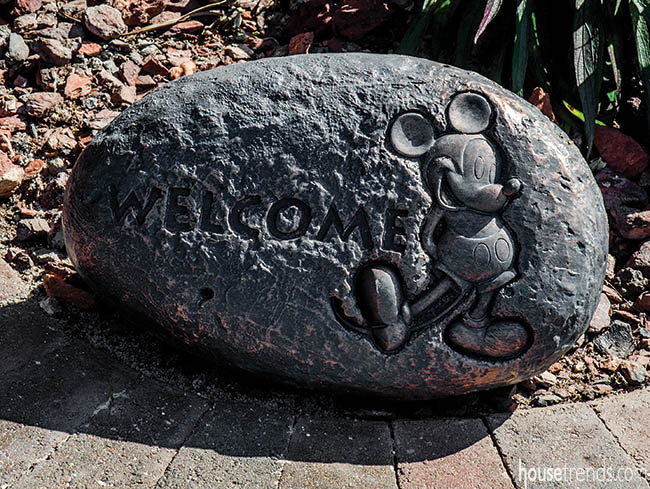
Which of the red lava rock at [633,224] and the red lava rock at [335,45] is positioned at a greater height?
the red lava rock at [335,45]

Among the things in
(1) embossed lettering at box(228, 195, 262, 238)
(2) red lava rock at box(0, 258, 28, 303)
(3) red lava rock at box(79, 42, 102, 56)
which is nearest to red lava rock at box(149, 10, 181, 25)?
(3) red lava rock at box(79, 42, 102, 56)

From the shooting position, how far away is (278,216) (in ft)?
7.45

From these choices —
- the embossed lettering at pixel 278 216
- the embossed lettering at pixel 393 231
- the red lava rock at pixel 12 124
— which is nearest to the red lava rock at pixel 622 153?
the embossed lettering at pixel 393 231

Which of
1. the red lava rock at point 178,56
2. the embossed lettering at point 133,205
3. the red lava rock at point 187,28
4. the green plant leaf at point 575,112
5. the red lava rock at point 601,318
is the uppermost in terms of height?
the embossed lettering at point 133,205

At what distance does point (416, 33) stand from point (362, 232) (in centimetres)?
165

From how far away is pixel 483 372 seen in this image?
2.26 metres

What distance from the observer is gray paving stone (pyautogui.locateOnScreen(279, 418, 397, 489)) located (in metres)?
2.12

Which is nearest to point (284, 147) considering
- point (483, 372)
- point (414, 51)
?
point (483, 372)

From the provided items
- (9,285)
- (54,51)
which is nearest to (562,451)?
(9,285)

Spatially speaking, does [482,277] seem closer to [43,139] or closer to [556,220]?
[556,220]

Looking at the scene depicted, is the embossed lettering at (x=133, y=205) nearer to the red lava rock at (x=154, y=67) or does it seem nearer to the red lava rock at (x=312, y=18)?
the red lava rock at (x=154, y=67)

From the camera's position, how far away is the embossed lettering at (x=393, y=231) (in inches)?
88.0

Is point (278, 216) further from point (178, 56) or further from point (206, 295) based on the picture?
point (178, 56)

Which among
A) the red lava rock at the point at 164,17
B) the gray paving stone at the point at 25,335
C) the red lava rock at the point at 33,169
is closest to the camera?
the gray paving stone at the point at 25,335
